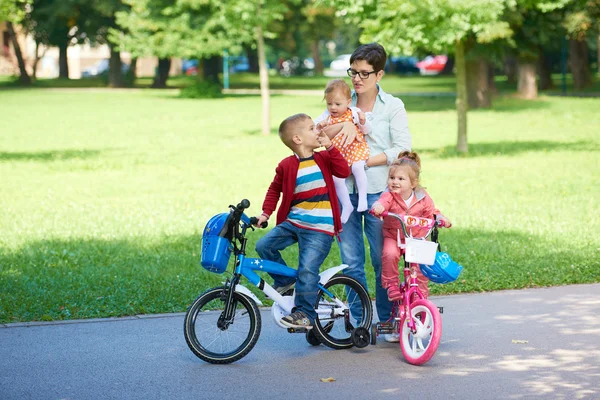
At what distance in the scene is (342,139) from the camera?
6.06m

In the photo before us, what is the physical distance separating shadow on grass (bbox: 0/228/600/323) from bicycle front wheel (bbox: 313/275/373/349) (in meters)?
1.65

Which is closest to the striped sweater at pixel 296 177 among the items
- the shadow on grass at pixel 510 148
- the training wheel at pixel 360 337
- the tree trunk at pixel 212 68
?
the training wheel at pixel 360 337

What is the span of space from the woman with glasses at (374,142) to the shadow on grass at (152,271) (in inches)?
71.4

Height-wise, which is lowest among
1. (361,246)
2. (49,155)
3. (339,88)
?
(49,155)

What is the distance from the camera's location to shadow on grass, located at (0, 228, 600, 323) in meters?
7.87

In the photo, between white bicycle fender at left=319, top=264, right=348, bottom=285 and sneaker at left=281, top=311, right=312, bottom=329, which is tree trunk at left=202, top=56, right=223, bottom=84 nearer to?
white bicycle fender at left=319, top=264, right=348, bottom=285

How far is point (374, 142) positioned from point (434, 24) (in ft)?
47.5

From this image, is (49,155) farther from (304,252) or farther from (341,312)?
(304,252)

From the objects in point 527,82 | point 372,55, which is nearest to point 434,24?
point 372,55

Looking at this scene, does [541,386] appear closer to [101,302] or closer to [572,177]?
[101,302]

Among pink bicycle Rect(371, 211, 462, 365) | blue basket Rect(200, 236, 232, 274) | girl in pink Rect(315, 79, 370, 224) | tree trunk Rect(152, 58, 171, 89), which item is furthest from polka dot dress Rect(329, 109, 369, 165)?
tree trunk Rect(152, 58, 171, 89)

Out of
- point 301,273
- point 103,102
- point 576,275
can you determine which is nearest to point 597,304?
point 576,275

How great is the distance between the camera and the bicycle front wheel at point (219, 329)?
19.7 ft

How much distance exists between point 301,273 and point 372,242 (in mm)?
646
